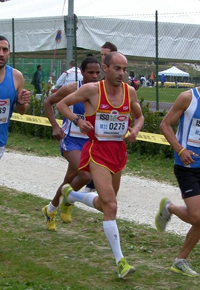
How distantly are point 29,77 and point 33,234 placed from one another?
1021 inches

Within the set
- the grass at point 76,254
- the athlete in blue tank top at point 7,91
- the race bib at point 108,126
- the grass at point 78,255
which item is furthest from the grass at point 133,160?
the race bib at point 108,126

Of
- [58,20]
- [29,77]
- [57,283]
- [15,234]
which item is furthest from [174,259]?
[29,77]

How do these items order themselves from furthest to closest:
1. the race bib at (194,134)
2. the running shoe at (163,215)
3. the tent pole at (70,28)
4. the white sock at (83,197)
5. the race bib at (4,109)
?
the tent pole at (70,28) → the race bib at (4,109) → the white sock at (83,197) → the running shoe at (163,215) → the race bib at (194,134)

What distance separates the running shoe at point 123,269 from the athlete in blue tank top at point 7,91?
194cm

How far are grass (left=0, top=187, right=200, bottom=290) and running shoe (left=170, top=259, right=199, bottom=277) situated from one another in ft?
0.19

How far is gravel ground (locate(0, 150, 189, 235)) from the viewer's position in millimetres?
8664

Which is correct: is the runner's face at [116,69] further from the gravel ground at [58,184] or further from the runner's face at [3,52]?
the gravel ground at [58,184]

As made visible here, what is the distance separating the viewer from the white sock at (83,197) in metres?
6.63

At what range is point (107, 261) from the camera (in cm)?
650

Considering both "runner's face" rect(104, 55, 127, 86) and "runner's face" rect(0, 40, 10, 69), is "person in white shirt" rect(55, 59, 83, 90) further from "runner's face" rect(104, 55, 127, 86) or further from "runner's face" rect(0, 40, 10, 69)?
"runner's face" rect(104, 55, 127, 86)

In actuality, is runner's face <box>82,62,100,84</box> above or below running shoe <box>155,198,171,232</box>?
above

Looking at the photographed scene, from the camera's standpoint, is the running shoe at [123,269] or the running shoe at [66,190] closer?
the running shoe at [123,269]

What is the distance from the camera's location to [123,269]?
18.8 ft

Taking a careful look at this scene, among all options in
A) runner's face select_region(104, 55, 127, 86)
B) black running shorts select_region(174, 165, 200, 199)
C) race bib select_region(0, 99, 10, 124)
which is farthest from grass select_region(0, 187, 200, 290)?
runner's face select_region(104, 55, 127, 86)
